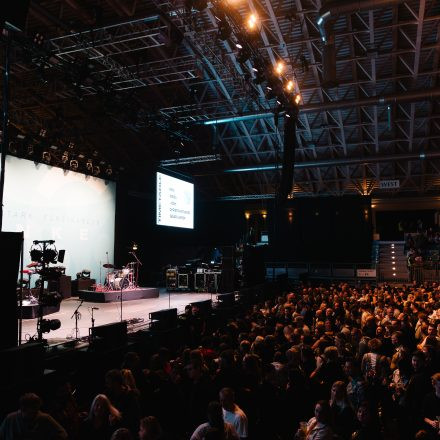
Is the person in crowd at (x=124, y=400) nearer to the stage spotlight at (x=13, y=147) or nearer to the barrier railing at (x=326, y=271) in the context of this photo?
the stage spotlight at (x=13, y=147)

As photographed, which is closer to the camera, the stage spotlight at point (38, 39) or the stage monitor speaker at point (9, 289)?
the stage monitor speaker at point (9, 289)

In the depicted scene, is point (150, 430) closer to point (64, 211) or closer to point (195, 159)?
point (64, 211)

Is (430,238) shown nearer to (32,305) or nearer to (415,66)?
(415,66)

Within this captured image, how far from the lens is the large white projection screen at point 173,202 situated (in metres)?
12.8

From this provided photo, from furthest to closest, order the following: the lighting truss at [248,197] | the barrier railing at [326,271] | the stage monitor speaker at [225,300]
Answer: the lighting truss at [248,197] < the barrier railing at [326,271] < the stage monitor speaker at [225,300]

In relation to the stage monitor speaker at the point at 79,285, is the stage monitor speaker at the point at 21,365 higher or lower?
lower

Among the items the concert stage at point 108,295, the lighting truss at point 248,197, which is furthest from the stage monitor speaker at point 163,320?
the lighting truss at point 248,197

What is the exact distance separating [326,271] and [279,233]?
3.34 metres

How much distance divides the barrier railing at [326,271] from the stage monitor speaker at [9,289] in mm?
13961

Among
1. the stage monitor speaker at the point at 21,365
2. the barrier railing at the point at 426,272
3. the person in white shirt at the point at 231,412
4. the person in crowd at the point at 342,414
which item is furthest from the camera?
the barrier railing at the point at 426,272

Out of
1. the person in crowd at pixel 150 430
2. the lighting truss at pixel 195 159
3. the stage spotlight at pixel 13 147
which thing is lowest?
the person in crowd at pixel 150 430

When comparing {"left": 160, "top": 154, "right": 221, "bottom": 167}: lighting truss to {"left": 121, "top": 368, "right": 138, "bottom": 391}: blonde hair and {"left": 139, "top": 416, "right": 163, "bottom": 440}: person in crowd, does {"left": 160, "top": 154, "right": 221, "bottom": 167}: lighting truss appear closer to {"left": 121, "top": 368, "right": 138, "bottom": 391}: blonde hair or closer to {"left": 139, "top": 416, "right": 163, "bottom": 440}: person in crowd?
{"left": 121, "top": 368, "right": 138, "bottom": 391}: blonde hair

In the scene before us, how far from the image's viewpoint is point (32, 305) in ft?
32.2

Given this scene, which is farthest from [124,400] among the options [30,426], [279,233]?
[279,233]
